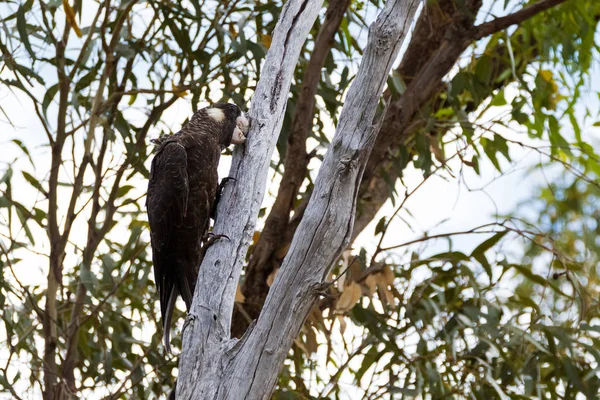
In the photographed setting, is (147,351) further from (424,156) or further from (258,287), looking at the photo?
(424,156)

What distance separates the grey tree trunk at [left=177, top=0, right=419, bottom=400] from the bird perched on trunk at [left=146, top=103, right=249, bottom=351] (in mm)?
298

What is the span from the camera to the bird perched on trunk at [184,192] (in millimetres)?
1961

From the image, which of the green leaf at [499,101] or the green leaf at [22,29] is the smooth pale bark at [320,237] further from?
the green leaf at [499,101]

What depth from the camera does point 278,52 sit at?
1808mm

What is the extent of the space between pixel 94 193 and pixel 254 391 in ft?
4.16

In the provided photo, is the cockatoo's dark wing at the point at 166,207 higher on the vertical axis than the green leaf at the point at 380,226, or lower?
lower

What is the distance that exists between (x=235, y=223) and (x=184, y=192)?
34 cm

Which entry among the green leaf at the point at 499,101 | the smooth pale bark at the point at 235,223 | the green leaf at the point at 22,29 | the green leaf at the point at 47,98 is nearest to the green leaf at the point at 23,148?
the green leaf at the point at 47,98

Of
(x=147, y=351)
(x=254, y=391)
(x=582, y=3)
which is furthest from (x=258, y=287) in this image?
(x=582, y=3)

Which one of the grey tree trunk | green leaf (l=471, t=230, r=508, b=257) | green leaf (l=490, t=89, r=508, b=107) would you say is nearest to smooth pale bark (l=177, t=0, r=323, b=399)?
the grey tree trunk

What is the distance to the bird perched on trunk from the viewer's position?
1.96 meters

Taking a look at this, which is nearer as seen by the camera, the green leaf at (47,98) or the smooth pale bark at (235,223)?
the smooth pale bark at (235,223)

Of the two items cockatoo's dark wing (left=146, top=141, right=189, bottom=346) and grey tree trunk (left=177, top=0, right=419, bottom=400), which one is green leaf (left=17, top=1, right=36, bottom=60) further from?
grey tree trunk (left=177, top=0, right=419, bottom=400)

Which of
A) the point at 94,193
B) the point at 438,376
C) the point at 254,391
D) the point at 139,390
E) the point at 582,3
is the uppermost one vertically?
the point at 582,3
